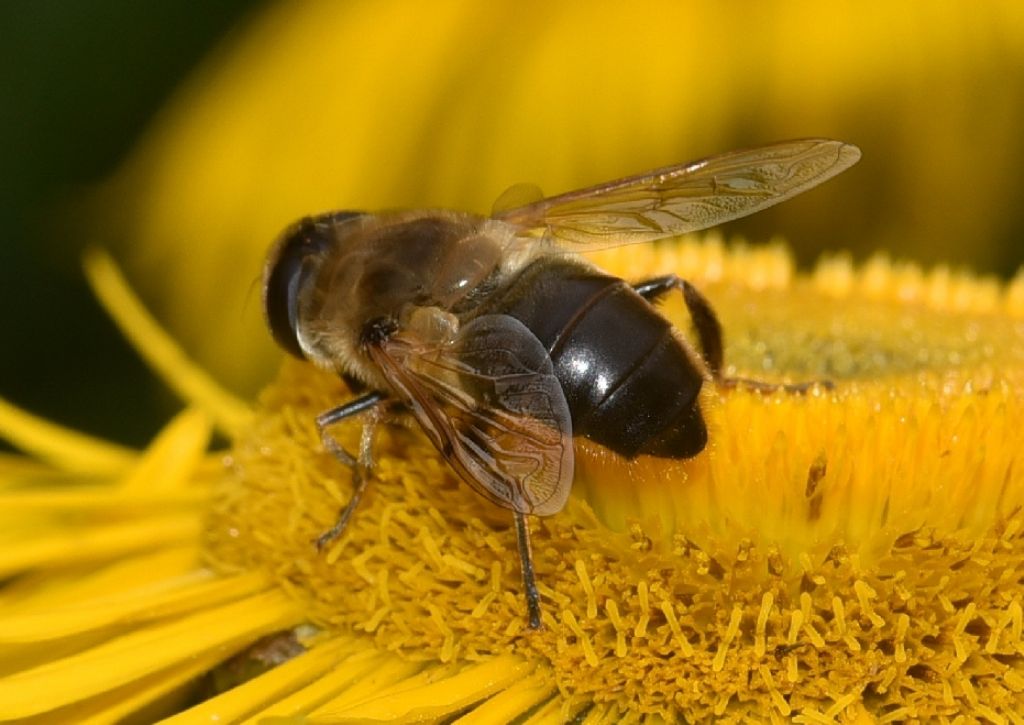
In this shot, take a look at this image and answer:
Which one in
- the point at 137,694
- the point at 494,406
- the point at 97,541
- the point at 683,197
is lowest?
the point at 137,694

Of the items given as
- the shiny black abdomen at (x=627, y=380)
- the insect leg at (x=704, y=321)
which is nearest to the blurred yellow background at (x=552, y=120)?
the insect leg at (x=704, y=321)

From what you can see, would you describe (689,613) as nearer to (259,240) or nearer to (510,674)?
(510,674)

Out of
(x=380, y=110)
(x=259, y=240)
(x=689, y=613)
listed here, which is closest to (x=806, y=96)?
(x=380, y=110)

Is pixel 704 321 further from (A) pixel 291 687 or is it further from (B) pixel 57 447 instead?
(B) pixel 57 447

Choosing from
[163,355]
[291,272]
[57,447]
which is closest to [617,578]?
[291,272]

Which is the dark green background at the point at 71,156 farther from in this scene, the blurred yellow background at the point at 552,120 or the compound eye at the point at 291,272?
the compound eye at the point at 291,272

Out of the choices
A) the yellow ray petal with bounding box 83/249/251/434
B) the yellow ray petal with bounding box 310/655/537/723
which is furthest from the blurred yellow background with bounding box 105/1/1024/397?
the yellow ray petal with bounding box 310/655/537/723
